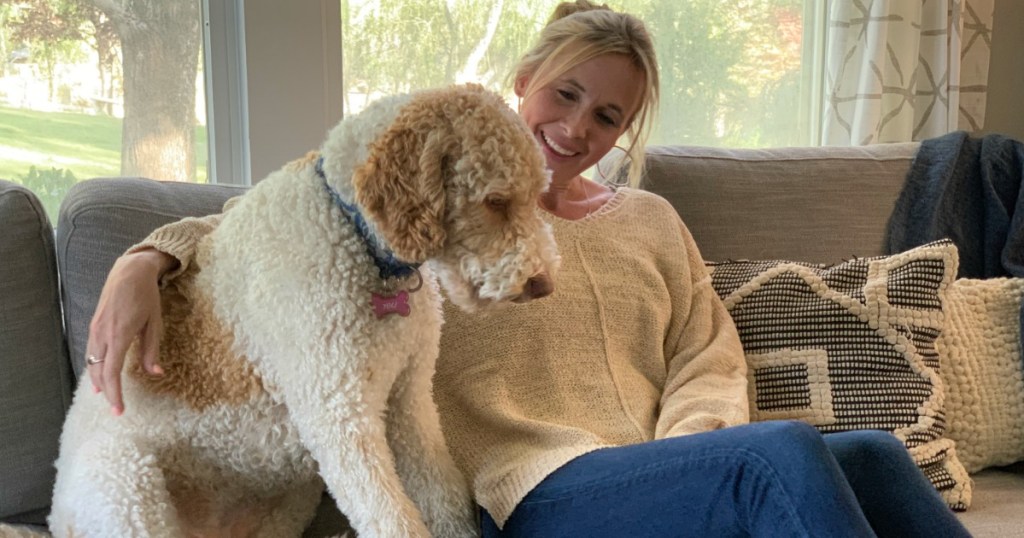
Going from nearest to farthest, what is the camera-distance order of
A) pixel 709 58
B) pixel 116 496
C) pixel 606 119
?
pixel 116 496
pixel 606 119
pixel 709 58

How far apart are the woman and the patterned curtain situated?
979mm

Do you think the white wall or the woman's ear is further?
the white wall

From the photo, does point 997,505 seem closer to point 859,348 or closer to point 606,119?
point 859,348

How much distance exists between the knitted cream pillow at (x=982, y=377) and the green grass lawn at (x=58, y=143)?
1.71 metres

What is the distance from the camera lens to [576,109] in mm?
1504

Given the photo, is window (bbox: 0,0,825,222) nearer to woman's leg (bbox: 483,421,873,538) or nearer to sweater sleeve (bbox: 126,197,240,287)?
sweater sleeve (bbox: 126,197,240,287)

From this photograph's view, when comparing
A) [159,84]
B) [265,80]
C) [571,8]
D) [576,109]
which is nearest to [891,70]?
[571,8]

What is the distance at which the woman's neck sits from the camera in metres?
1.55

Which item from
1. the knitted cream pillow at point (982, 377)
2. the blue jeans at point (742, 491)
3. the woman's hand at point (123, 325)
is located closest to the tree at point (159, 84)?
the woman's hand at point (123, 325)

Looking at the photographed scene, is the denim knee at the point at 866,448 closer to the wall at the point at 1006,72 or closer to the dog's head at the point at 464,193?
the dog's head at the point at 464,193

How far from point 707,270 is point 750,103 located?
1.20m

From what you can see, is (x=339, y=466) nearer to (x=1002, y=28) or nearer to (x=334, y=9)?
(x=334, y=9)

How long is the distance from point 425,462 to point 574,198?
595 millimetres

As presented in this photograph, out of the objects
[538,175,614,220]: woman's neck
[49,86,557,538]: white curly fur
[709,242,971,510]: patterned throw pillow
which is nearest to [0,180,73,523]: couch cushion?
[49,86,557,538]: white curly fur
